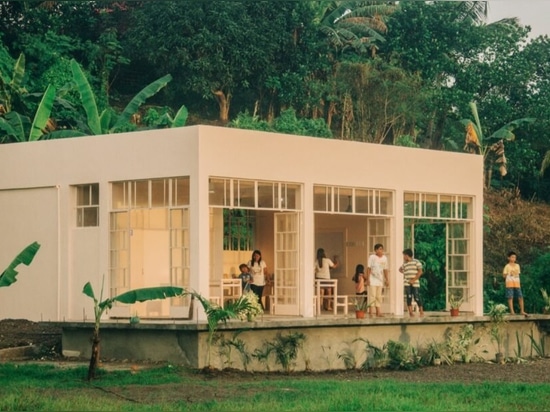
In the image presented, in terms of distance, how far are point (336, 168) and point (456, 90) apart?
2132 cm

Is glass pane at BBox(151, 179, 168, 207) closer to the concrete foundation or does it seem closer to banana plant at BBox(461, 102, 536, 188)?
the concrete foundation

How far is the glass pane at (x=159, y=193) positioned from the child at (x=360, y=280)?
14.5ft

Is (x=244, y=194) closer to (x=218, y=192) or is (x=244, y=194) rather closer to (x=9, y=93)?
(x=218, y=192)

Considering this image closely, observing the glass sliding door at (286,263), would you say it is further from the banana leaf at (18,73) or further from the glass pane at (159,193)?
the banana leaf at (18,73)

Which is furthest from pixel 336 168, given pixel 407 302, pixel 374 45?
pixel 374 45

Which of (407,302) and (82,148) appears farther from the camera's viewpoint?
(407,302)

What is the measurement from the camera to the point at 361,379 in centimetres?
2020

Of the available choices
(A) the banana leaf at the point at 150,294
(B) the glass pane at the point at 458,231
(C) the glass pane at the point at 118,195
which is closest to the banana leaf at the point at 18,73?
(C) the glass pane at the point at 118,195

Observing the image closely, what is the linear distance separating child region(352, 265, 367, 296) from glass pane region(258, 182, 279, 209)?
2.80 metres

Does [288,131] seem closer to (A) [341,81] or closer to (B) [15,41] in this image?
(A) [341,81]

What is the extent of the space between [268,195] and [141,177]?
2.15 m

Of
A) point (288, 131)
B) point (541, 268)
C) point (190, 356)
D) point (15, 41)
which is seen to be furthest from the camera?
point (15, 41)

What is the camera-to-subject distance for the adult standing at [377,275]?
909 inches

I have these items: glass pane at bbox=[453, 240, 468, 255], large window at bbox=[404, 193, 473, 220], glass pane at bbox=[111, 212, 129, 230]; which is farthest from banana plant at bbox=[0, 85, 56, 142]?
glass pane at bbox=[453, 240, 468, 255]
